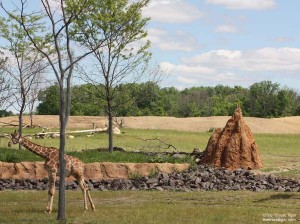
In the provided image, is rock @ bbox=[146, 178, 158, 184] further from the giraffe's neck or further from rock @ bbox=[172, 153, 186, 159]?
the giraffe's neck

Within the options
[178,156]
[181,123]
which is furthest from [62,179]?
[181,123]

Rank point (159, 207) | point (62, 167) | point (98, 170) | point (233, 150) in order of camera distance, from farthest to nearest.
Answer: point (233, 150) → point (98, 170) → point (159, 207) → point (62, 167)

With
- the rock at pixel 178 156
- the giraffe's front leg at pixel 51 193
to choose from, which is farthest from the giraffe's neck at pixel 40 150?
the rock at pixel 178 156

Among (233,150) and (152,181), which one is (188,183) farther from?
(233,150)

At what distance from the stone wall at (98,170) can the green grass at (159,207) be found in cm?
276

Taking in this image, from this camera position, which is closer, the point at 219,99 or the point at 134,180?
the point at 134,180

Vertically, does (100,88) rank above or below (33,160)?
above

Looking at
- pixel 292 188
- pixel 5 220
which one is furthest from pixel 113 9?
pixel 5 220

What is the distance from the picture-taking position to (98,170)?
20234 millimetres

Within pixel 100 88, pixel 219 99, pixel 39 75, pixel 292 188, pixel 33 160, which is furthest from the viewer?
pixel 219 99

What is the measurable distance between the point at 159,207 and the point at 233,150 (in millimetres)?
9580

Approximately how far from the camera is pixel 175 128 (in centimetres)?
5850

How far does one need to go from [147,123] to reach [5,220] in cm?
5000

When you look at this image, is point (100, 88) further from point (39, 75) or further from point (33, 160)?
point (39, 75)
